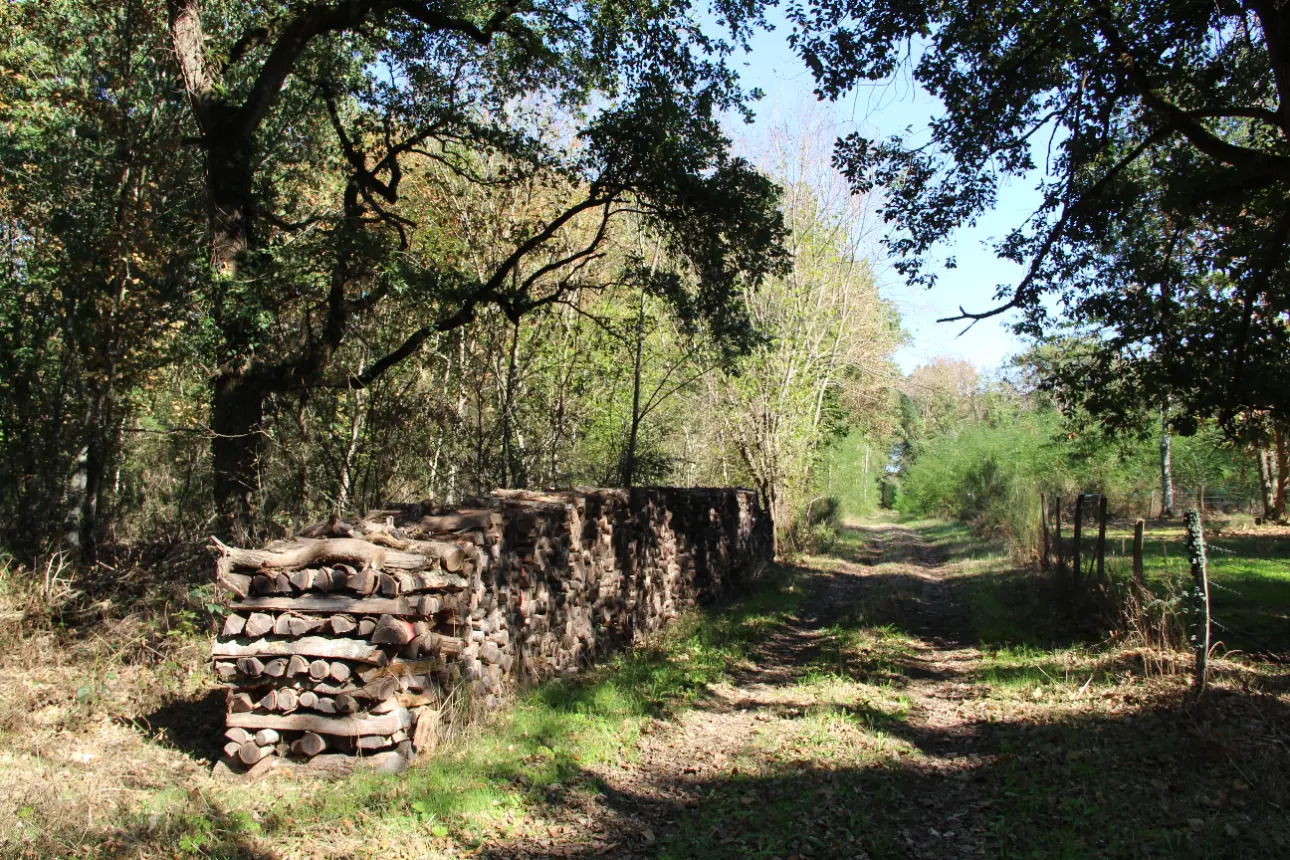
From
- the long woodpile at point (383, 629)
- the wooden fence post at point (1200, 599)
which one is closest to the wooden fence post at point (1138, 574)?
the wooden fence post at point (1200, 599)

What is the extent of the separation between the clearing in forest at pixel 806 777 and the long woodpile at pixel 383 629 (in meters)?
0.30

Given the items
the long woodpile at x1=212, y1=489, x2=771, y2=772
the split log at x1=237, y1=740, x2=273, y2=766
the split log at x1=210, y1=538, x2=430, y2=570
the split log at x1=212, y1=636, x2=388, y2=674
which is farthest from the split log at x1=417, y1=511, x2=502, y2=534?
the split log at x1=237, y1=740, x2=273, y2=766

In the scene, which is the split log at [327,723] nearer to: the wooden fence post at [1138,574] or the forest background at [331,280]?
the forest background at [331,280]

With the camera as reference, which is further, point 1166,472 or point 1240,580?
point 1166,472

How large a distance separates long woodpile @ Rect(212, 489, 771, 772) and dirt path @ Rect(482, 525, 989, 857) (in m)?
1.26

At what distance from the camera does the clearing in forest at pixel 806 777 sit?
4.55 meters

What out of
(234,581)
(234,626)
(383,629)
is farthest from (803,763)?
(234,581)

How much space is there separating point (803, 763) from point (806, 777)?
10.2 inches

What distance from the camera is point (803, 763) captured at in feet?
19.5

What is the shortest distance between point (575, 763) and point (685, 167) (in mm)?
8111

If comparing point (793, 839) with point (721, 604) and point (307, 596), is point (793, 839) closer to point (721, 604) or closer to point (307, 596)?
point (307, 596)

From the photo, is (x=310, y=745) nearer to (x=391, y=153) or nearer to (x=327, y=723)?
(x=327, y=723)

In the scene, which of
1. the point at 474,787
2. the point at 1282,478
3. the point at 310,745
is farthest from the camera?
the point at 1282,478

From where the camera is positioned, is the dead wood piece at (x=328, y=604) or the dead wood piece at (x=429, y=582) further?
the dead wood piece at (x=429, y=582)
